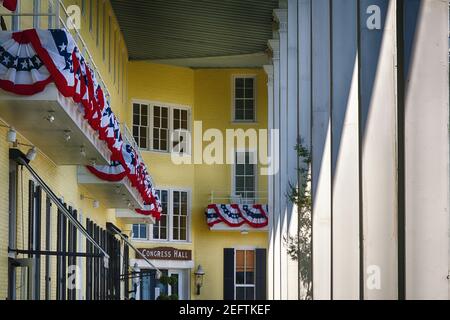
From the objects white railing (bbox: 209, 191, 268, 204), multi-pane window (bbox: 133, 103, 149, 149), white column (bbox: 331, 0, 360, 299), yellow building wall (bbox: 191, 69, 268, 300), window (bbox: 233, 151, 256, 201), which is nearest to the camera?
white column (bbox: 331, 0, 360, 299)

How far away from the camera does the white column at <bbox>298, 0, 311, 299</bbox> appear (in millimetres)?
22406

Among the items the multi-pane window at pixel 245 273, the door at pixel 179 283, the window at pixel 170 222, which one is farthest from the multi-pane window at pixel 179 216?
the multi-pane window at pixel 245 273

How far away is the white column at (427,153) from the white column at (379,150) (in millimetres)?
1867

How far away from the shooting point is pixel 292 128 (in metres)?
25.9

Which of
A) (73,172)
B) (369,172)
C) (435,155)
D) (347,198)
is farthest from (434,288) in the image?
(73,172)

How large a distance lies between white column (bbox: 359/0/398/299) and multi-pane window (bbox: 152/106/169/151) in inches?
1131

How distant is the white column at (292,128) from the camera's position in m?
25.2

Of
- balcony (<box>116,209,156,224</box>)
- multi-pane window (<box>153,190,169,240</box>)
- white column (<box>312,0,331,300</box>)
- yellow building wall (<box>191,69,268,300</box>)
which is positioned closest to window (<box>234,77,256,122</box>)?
yellow building wall (<box>191,69,268,300</box>)

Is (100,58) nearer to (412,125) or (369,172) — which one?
(369,172)

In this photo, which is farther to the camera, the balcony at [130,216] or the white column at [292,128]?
the balcony at [130,216]

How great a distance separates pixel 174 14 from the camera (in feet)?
113

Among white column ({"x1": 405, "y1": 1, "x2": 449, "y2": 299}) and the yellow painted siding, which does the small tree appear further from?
the yellow painted siding

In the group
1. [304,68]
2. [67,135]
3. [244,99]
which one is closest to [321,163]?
[67,135]

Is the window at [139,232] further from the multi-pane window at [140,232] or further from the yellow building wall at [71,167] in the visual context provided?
the yellow building wall at [71,167]
